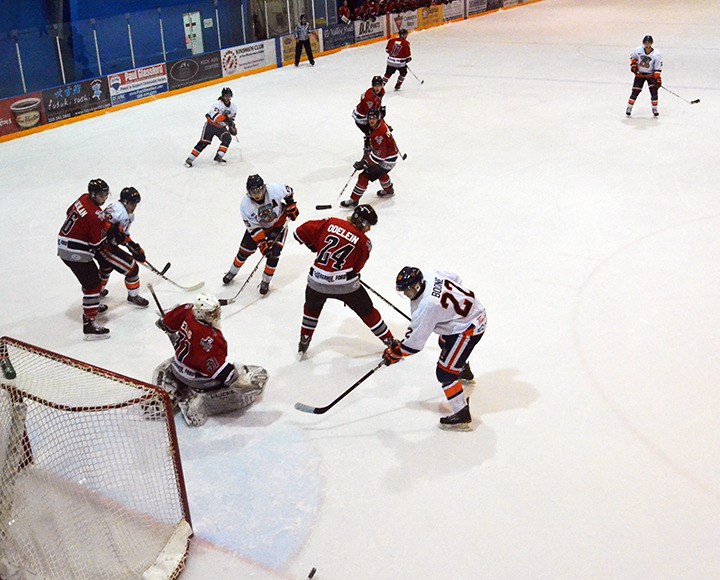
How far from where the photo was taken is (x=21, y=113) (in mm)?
10625

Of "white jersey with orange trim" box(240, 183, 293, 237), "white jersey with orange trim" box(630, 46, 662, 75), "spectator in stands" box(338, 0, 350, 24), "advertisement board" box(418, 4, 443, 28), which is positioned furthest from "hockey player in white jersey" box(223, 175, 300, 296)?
"advertisement board" box(418, 4, 443, 28)

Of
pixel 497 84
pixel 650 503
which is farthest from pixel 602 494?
pixel 497 84

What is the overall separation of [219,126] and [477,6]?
13.2 m

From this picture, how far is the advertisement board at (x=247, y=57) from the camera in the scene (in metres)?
13.8

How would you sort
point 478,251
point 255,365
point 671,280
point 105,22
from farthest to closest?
point 105,22 → point 478,251 → point 671,280 → point 255,365

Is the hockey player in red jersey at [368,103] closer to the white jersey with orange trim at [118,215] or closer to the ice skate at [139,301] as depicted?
the ice skate at [139,301]

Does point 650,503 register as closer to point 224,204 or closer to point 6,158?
point 224,204

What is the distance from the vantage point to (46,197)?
830cm

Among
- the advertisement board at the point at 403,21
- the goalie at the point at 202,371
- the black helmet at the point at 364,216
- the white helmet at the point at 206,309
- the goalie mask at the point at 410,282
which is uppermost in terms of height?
the advertisement board at the point at 403,21

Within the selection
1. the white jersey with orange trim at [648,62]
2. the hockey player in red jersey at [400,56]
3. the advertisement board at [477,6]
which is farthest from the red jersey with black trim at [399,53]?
the advertisement board at [477,6]

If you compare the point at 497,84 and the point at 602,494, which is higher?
the point at 497,84

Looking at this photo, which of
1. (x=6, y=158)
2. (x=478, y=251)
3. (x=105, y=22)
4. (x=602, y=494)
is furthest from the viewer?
(x=105, y=22)

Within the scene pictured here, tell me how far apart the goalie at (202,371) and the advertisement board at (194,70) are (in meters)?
9.29

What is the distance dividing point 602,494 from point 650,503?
0.22 m
